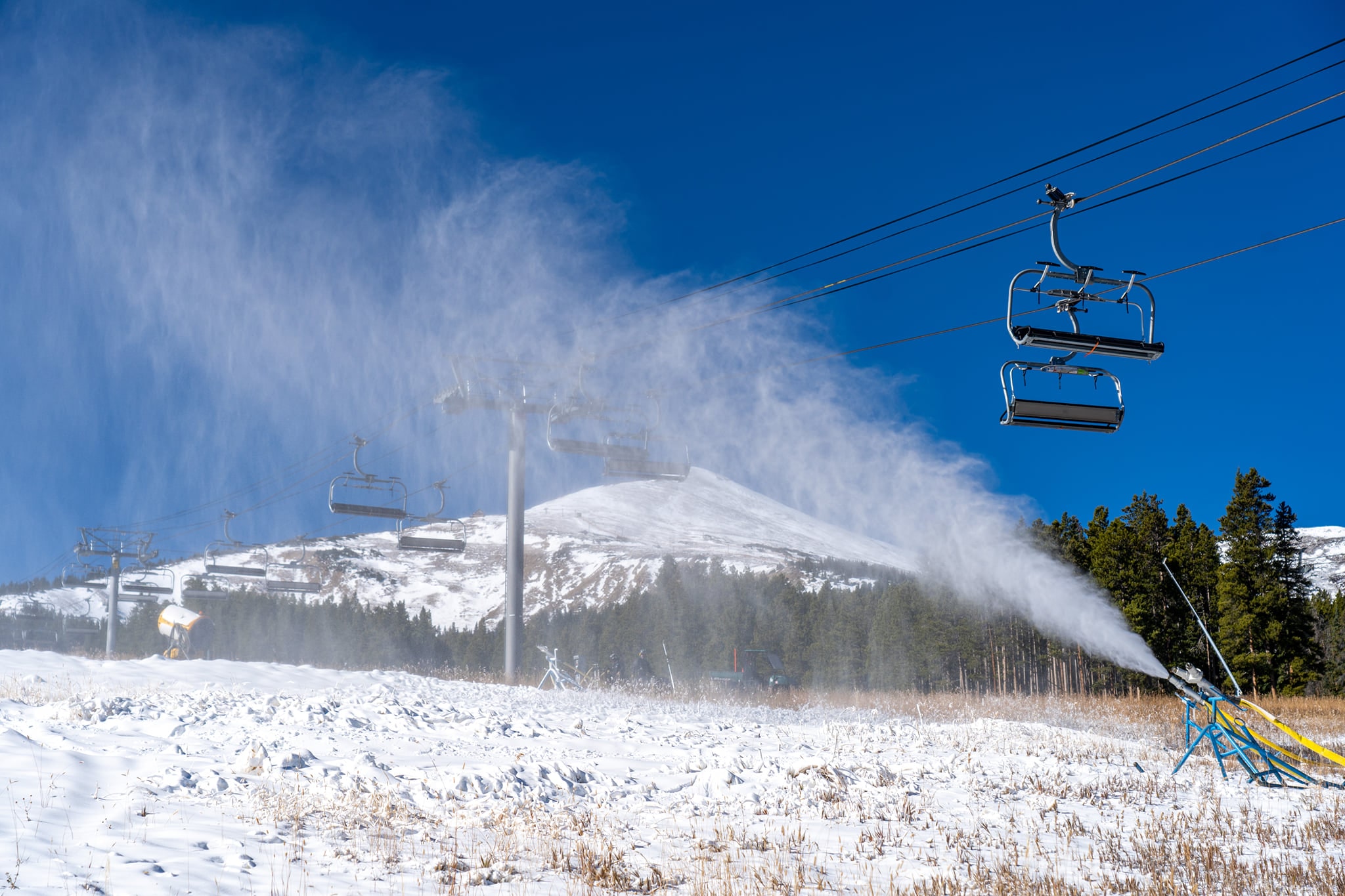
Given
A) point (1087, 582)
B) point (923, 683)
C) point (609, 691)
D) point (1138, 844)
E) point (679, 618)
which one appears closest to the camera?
point (1138, 844)

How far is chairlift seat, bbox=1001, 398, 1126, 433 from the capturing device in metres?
10.7

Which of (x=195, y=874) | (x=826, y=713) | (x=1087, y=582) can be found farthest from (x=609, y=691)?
(x=1087, y=582)

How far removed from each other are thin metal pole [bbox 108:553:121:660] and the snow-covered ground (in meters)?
35.8

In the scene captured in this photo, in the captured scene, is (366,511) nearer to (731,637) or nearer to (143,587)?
(143,587)

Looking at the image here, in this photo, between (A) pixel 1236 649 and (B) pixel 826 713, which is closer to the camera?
(B) pixel 826 713

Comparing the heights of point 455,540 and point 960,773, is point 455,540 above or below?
above

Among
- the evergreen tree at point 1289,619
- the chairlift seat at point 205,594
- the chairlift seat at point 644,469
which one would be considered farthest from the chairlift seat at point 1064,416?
the evergreen tree at point 1289,619

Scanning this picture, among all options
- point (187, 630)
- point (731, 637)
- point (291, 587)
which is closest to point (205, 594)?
point (291, 587)

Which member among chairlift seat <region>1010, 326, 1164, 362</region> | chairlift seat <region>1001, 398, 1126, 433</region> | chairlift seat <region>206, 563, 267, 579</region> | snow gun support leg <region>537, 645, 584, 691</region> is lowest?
snow gun support leg <region>537, 645, 584, 691</region>

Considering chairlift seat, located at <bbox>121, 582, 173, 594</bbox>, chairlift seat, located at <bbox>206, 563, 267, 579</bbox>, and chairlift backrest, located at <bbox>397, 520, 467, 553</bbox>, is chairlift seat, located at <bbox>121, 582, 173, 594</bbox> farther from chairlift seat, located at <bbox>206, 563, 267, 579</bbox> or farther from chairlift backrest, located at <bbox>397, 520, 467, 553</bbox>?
chairlift backrest, located at <bbox>397, 520, 467, 553</bbox>

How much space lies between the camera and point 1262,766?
16141 millimetres

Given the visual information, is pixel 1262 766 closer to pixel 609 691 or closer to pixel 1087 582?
pixel 609 691

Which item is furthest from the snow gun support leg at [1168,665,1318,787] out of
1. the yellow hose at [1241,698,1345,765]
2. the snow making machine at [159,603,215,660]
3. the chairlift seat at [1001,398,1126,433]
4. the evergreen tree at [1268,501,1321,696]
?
the evergreen tree at [1268,501,1321,696]

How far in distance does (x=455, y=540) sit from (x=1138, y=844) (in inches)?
923
